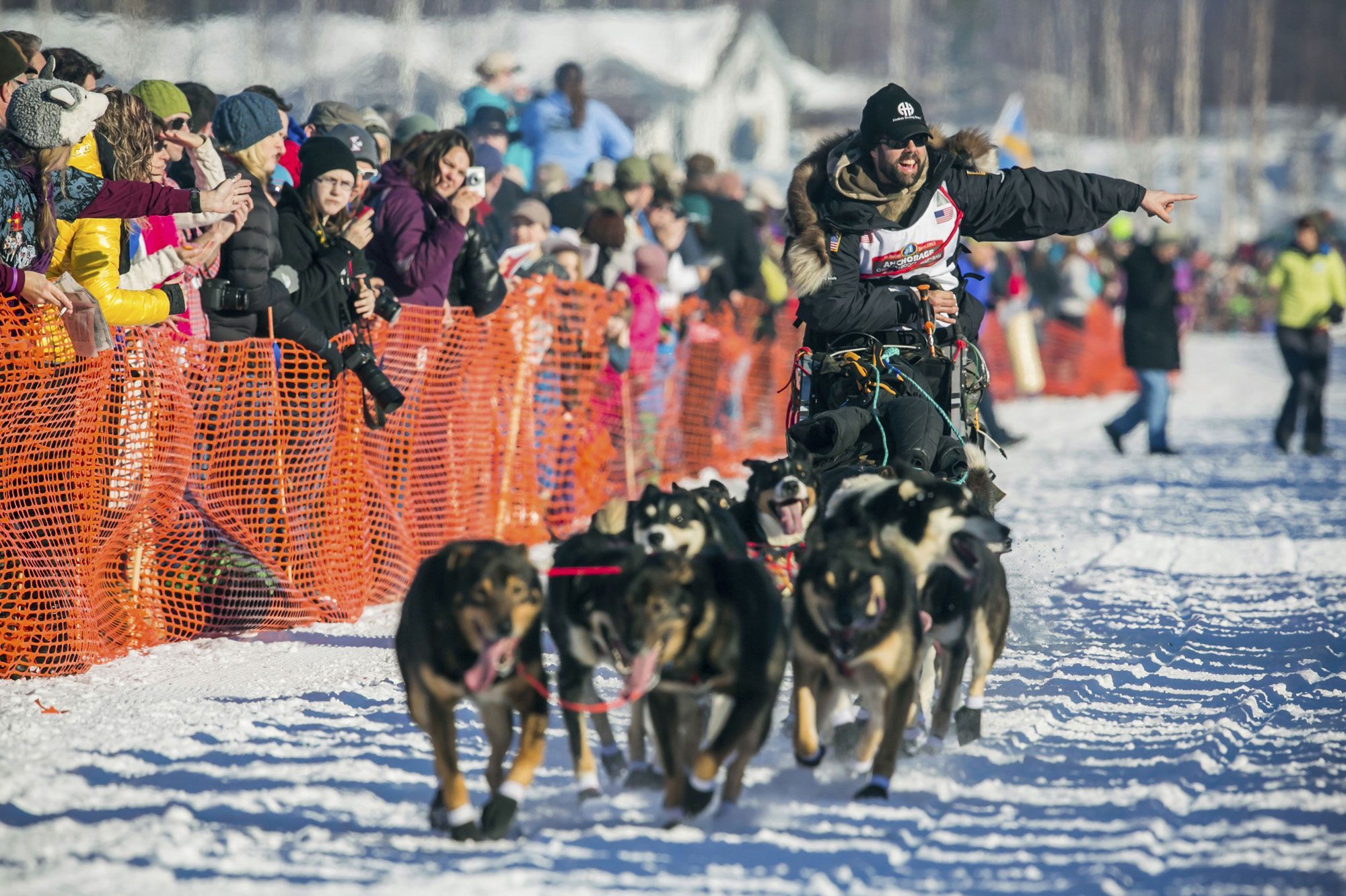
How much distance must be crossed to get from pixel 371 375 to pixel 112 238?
122cm

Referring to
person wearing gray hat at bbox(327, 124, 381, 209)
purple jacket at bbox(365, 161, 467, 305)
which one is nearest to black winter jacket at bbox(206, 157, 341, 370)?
purple jacket at bbox(365, 161, 467, 305)

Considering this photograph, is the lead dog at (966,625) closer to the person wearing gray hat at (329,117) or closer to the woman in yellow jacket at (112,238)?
the woman in yellow jacket at (112,238)

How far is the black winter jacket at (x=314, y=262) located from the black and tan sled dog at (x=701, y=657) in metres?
3.02

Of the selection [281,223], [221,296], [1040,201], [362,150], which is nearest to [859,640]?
[1040,201]

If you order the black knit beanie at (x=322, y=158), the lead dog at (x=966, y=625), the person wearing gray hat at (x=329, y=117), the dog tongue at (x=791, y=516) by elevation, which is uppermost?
the person wearing gray hat at (x=329, y=117)

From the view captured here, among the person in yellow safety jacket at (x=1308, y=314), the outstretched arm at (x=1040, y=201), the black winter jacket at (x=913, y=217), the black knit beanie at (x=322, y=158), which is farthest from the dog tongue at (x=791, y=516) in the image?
the person in yellow safety jacket at (x=1308, y=314)

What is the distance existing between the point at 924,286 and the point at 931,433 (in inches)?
22.3

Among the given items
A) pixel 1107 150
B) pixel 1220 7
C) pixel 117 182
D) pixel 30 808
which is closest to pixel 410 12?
pixel 117 182

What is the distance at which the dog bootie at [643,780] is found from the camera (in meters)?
4.13

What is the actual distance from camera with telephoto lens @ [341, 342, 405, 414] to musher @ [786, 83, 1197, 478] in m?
1.78

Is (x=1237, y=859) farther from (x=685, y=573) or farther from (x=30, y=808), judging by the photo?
(x=30, y=808)

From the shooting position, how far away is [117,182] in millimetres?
5367

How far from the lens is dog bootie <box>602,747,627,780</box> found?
13.9ft

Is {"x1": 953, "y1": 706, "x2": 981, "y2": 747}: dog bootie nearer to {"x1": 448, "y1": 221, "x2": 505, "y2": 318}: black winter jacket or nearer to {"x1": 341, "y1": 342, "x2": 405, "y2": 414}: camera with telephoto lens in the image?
{"x1": 341, "y1": 342, "x2": 405, "y2": 414}: camera with telephoto lens
